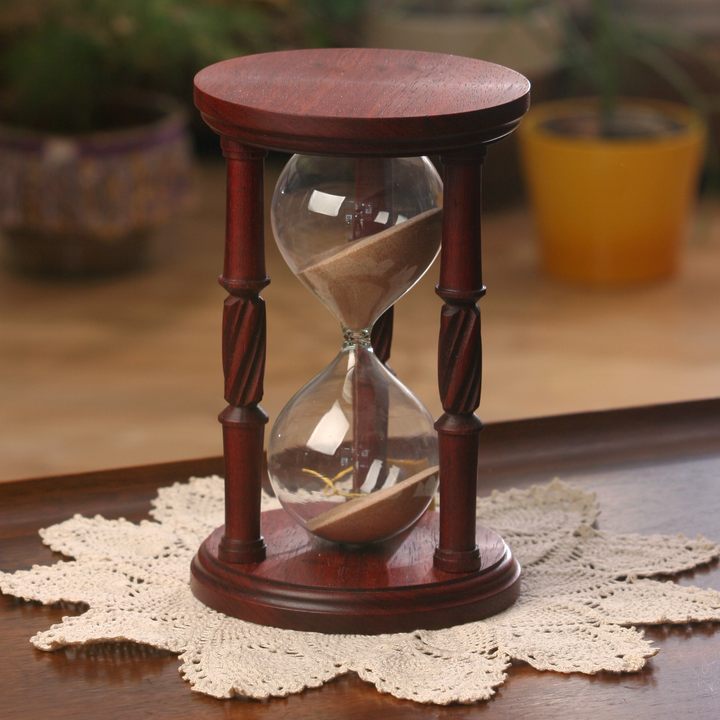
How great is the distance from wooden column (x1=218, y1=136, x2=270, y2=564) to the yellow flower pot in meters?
1.49

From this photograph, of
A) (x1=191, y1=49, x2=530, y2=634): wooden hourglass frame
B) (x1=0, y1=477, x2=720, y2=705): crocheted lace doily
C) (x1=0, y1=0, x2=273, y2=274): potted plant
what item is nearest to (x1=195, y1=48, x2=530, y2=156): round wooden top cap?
(x1=191, y1=49, x2=530, y2=634): wooden hourglass frame

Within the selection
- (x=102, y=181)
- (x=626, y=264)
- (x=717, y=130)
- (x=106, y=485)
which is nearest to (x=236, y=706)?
(x=106, y=485)

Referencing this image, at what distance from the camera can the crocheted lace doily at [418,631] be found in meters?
0.52

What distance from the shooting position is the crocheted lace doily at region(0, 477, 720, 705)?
20.6 inches

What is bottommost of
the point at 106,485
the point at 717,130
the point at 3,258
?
the point at 3,258

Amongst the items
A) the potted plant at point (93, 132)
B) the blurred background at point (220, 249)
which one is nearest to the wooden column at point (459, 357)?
the blurred background at point (220, 249)

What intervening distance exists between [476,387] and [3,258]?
178 cm

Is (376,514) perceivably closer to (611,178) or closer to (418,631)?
(418,631)

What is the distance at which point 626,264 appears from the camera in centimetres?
207

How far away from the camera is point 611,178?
6.49 feet

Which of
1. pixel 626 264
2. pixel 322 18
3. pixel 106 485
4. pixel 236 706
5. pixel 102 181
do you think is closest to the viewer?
pixel 236 706

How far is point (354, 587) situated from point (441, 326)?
5.5 inches

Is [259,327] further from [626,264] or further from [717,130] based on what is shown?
[717,130]

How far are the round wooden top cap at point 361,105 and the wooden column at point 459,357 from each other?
23 millimetres
